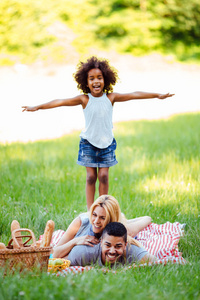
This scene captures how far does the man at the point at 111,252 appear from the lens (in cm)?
357

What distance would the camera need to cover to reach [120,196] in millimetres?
5398

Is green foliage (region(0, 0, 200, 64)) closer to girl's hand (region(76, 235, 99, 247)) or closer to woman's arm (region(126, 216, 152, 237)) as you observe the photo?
woman's arm (region(126, 216, 152, 237))

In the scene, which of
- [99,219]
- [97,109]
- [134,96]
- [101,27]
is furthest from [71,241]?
[101,27]

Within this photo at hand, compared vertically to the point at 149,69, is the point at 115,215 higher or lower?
lower

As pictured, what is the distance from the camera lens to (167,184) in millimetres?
5887

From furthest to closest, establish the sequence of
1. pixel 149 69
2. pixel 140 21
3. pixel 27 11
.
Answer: pixel 140 21
pixel 27 11
pixel 149 69

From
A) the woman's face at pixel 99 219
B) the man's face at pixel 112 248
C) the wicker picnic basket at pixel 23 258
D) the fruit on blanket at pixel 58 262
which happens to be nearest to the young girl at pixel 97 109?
the woman's face at pixel 99 219

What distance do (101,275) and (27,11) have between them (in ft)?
71.3

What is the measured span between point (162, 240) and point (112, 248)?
3.17 ft

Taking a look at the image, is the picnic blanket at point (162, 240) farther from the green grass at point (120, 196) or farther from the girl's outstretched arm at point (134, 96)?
the girl's outstretched arm at point (134, 96)

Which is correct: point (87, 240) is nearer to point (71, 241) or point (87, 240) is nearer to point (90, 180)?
point (71, 241)

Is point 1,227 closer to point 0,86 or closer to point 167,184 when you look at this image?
point 167,184

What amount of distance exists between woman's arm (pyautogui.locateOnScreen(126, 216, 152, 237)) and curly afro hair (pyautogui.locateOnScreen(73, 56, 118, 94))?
1406 mm

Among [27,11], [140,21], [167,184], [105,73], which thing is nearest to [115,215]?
[105,73]
